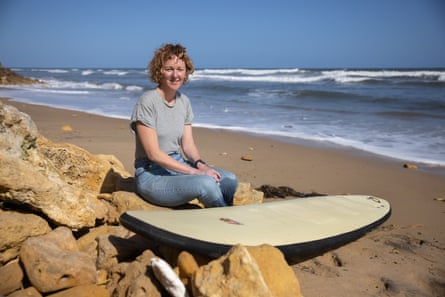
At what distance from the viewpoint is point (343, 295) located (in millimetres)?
2326

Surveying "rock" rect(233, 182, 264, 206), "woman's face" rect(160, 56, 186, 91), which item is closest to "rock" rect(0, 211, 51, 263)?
"woman's face" rect(160, 56, 186, 91)

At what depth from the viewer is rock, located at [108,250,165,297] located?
203 centimetres

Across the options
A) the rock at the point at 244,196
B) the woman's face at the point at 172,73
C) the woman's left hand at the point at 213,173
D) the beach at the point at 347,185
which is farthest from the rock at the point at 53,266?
the rock at the point at 244,196

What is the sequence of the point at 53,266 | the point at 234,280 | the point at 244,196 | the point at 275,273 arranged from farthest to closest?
the point at 244,196, the point at 53,266, the point at 275,273, the point at 234,280

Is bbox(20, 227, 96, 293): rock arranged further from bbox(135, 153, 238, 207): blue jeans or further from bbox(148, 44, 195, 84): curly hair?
bbox(148, 44, 195, 84): curly hair

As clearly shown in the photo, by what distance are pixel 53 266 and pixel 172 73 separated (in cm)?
157

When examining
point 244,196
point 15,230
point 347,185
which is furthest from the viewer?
point 347,185

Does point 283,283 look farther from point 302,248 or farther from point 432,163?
point 432,163

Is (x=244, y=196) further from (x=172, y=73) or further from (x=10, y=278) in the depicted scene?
(x=10, y=278)

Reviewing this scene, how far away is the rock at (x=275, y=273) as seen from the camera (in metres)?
2.02

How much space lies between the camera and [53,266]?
2.16m

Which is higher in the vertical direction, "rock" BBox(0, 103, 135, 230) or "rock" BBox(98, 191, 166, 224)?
"rock" BBox(0, 103, 135, 230)

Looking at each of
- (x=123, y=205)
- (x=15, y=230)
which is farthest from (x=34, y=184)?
(x=123, y=205)

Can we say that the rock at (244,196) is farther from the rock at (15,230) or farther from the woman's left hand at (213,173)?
the rock at (15,230)
